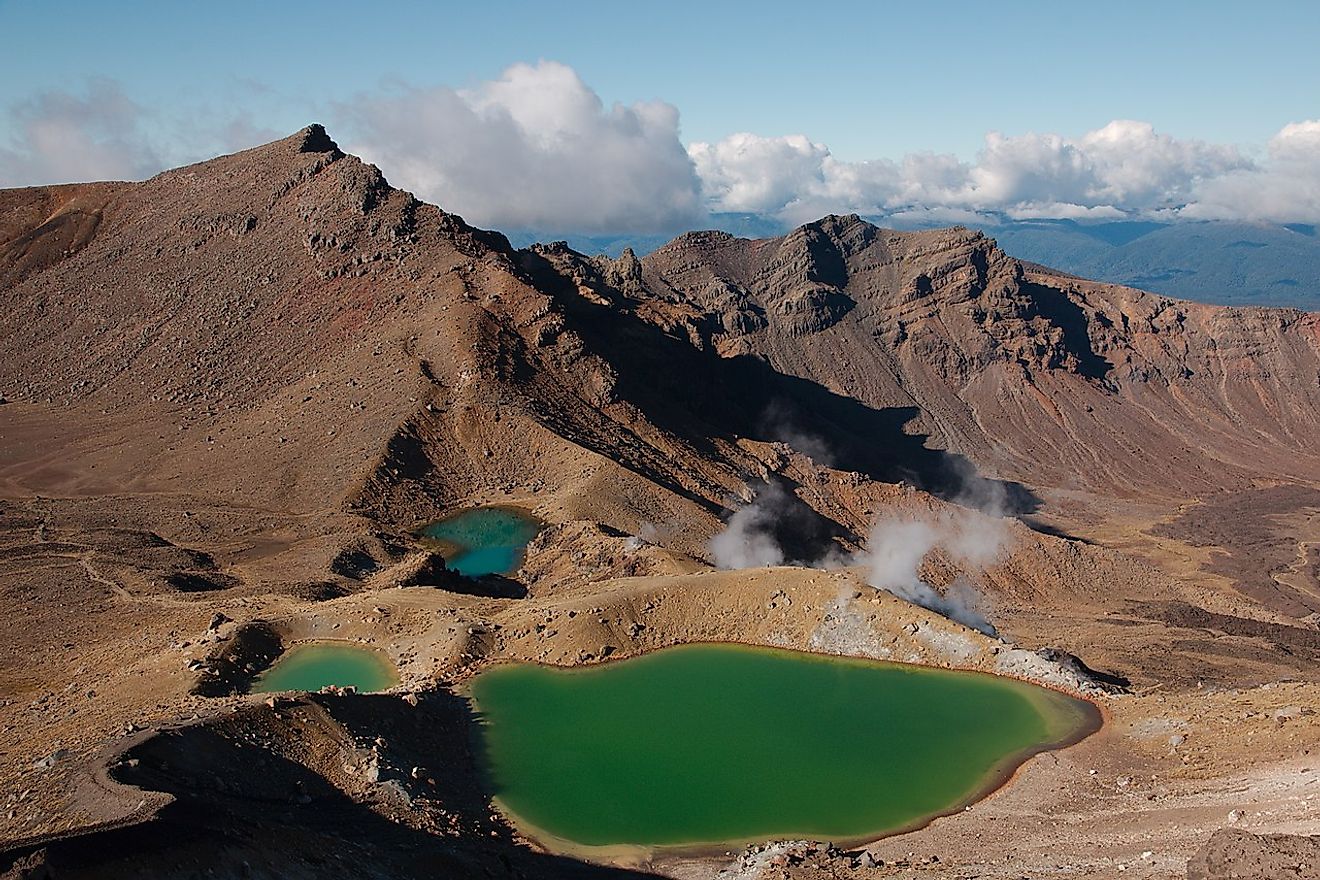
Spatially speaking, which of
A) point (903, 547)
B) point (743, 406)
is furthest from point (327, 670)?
point (743, 406)

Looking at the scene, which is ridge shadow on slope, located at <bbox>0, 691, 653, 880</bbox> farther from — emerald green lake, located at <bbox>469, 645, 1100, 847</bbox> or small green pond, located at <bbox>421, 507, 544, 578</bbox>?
small green pond, located at <bbox>421, 507, 544, 578</bbox>

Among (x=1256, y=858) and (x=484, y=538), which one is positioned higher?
(x=484, y=538)

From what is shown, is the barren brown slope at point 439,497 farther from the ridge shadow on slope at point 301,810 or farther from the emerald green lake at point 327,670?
the emerald green lake at point 327,670

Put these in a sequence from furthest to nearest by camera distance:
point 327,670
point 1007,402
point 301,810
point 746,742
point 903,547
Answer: point 1007,402, point 903,547, point 327,670, point 746,742, point 301,810

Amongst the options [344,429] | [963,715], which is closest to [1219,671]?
[963,715]

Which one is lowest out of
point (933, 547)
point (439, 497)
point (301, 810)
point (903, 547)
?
point (933, 547)

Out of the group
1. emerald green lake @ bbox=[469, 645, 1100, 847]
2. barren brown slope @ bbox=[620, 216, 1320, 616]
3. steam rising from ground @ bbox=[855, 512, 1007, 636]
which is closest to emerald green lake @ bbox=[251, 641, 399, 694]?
emerald green lake @ bbox=[469, 645, 1100, 847]

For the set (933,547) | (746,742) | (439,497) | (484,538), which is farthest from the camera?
(933,547)

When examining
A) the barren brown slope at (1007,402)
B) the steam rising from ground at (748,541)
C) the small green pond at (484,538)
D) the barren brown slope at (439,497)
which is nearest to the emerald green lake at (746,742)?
the barren brown slope at (439,497)

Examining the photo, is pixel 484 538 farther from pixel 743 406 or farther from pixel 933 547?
pixel 743 406
